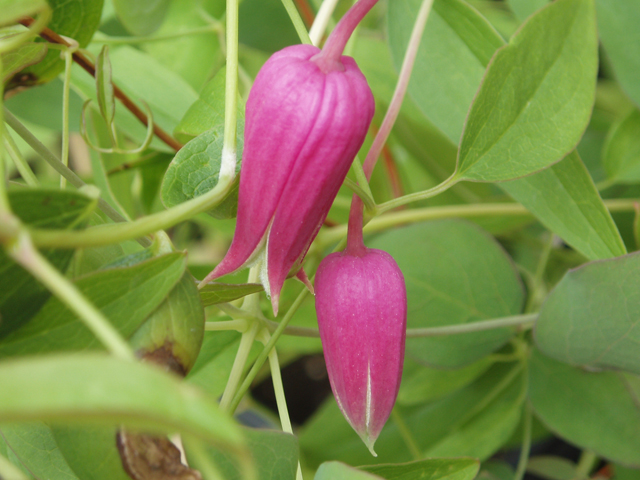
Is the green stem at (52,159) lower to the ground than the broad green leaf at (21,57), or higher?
lower

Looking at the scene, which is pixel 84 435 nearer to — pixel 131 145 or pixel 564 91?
pixel 564 91

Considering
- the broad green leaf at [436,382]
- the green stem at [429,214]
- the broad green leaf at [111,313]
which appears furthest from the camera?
the broad green leaf at [436,382]

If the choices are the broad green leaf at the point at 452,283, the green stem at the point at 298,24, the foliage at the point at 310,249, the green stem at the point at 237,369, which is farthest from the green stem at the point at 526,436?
the green stem at the point at 298,24

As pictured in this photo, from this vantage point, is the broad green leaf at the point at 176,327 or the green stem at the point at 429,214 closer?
the broad green leaf at the point at 176,327

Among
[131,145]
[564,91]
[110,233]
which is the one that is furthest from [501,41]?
[131,145]

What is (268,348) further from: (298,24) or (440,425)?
(440,425)

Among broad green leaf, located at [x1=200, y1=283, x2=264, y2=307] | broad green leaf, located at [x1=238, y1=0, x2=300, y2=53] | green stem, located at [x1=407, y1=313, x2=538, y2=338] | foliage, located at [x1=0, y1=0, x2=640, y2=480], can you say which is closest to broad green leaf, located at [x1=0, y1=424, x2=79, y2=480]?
foliage, located at [x1=0, y1=0, x2=640, y2=480]

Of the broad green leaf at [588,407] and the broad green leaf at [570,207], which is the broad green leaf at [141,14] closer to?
the broad green leaf at [570,207]
